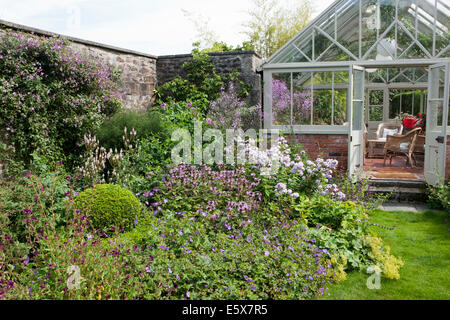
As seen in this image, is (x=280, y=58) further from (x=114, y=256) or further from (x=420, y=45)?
(x=114, y=256)

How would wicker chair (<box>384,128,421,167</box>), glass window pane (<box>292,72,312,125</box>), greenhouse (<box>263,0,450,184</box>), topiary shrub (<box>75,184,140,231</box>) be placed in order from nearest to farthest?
topiary shrub (<box>75,184,140,231</box>) < greenhouse (<box>263,0,450,184</box>) < glass window pane (<box>292,72,312,125</box>) < wicker chair (<box>384,128,421,167</box>)

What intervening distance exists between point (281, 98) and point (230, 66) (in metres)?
1.56

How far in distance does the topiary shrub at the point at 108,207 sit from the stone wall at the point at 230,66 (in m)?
5.24

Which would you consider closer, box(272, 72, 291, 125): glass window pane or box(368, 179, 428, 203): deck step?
box(368, 179, 428, 203): deck step

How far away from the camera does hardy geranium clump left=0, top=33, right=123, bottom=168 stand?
Answer: 20.0ft

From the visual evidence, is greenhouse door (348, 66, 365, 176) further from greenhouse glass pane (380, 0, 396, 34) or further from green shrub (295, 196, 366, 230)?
green shrub (295, 196, 366, 230)

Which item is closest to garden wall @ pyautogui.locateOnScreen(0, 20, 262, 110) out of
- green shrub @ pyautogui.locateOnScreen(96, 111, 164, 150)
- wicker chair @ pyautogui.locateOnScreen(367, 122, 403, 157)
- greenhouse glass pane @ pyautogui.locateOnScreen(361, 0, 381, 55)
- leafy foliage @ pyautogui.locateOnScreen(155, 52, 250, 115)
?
leafy foliage @ pyautogui.locateOnScreen(155, 52, 250, 115)

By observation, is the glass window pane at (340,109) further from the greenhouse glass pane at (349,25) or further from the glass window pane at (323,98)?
the greenhouse glass pane at (349,25)

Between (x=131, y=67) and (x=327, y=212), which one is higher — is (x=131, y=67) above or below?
above

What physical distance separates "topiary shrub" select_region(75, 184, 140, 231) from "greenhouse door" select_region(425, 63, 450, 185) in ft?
A: 18.7

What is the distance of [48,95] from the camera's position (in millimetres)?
6625

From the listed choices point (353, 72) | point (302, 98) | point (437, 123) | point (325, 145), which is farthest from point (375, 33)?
point (325, 145)

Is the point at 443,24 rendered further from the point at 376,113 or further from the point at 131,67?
the point at 376,113

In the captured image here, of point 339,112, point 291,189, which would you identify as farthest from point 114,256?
point 339,112
